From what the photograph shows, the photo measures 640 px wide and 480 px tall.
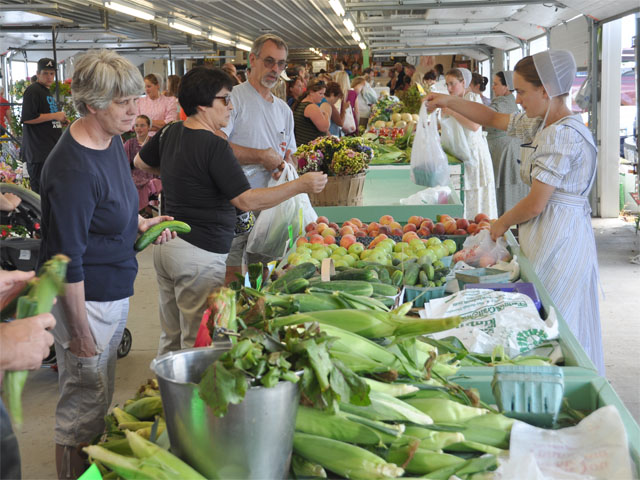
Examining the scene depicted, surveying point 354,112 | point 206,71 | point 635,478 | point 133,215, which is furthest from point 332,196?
point 354,112

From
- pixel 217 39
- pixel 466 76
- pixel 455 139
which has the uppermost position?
pixel 217 39

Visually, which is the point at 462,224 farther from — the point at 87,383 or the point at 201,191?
the point at 87,383

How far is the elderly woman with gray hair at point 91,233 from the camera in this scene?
214 cm

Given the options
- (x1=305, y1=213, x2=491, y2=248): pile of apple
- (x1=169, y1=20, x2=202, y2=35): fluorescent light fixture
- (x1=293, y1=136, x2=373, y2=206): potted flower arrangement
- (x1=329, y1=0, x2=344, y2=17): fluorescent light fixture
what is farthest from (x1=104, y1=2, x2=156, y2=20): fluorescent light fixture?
(x1=305, y1=213, x2=491, y2=248): pile of apple

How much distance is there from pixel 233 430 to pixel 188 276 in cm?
201

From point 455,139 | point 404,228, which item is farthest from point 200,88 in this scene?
point 455,139

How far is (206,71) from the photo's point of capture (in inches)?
120

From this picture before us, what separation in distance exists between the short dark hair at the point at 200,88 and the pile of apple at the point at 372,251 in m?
0.76

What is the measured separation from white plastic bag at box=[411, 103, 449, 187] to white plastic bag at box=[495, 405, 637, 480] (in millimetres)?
3707

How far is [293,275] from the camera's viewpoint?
2.20 meters

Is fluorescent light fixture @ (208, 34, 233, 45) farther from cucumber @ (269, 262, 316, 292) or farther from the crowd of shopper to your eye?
cucumber @ (269, 262, 316, 292)

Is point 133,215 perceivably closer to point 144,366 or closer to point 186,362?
point 186,362

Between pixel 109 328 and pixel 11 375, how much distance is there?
1347mm

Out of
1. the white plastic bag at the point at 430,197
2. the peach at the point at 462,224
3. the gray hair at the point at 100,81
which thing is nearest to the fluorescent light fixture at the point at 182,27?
the white plastic bag at the point at 430,197
